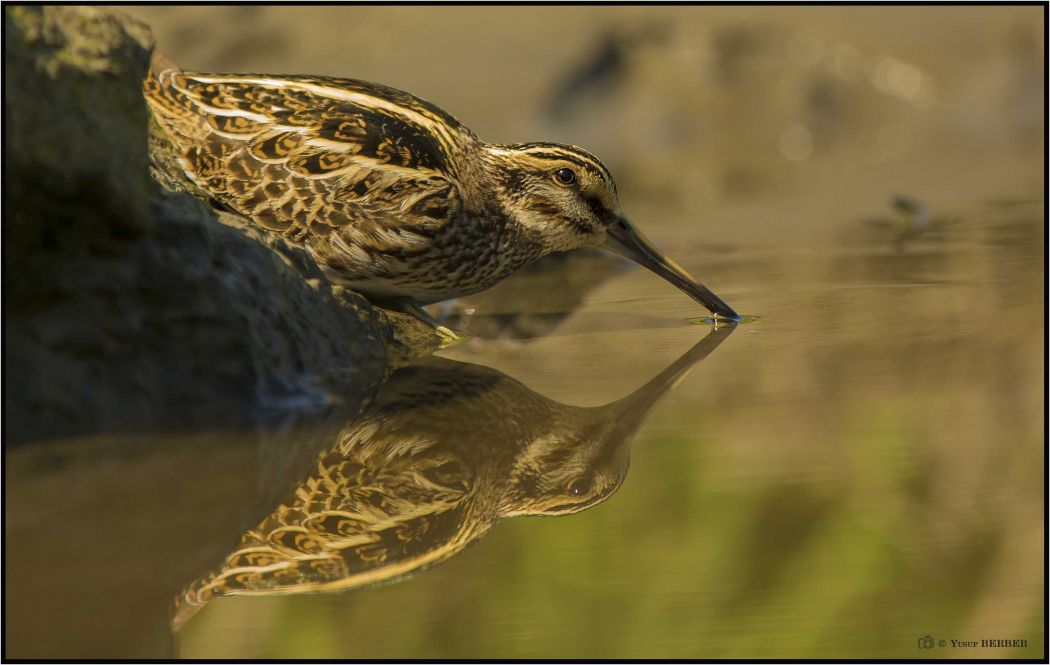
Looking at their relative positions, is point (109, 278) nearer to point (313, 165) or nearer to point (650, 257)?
point (313, 165)

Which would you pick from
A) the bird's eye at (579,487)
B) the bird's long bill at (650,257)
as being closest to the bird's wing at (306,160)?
the bird's long bill at (650,257)

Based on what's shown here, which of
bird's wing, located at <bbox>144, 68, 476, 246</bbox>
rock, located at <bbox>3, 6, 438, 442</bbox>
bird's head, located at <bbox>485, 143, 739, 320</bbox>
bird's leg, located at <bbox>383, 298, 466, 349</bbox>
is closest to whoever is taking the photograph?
rock, located at <bbox>3, 6, 438, 442</bbox>

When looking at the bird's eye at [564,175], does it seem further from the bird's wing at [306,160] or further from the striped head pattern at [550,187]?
the bird's wing at [306,160]

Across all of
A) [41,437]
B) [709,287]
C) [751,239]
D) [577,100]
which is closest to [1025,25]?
[577,100]

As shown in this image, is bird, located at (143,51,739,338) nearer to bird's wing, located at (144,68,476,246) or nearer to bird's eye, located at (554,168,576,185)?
bird's wing, located at (144,68,476,246)

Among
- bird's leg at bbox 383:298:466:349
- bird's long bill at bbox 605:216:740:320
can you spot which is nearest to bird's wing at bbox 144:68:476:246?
bird's leg at bbox 383:298:466:349

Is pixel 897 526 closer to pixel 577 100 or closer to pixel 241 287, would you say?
pixel 241 287
